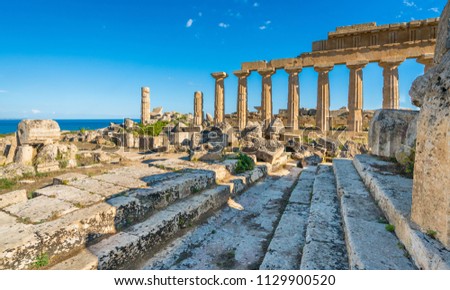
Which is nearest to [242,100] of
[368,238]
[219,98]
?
[219,98]

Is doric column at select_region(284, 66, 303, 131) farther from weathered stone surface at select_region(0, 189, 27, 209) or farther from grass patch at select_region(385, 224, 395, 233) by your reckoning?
weathered stone surface at select_region(0, 189, 27, 209)

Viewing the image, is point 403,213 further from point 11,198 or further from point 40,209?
point 11,198

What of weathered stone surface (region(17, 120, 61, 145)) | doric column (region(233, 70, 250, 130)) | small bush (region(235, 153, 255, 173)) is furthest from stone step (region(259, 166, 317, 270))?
doric column (region(233, 70, 250, 130))

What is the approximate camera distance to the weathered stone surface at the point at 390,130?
4656 millimetres

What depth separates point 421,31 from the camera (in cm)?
1457

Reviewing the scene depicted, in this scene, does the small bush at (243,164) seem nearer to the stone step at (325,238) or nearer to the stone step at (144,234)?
the stone step at (144,234)

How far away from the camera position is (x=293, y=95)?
59.1ft

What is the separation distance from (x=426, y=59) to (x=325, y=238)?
1734 centimetres

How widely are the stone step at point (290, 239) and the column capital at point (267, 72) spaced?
612 inches

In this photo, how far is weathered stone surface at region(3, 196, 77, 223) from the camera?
8.34 feet

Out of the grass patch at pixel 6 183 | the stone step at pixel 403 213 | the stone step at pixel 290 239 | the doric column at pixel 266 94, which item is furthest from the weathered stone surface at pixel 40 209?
the doric column at pixel 266 94
